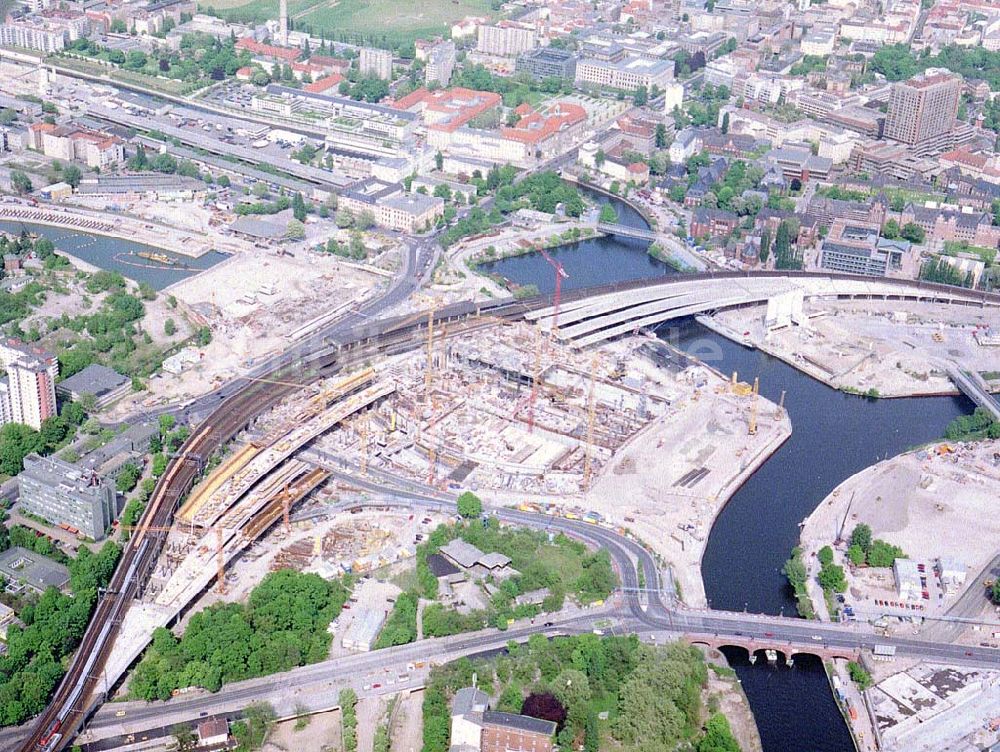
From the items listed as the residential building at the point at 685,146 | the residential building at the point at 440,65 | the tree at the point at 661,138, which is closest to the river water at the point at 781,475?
the residential building at the point at 685,146

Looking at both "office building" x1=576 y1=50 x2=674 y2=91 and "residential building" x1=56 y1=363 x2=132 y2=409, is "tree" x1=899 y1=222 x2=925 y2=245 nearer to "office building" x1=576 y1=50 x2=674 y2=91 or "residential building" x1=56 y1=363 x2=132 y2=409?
"office building" x1=576 y1=50 x2=674 y2=91

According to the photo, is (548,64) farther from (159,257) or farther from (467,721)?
(467,721)

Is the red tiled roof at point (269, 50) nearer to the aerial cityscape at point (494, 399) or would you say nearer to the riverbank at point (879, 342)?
the aerial cityscape at point (494, 399)

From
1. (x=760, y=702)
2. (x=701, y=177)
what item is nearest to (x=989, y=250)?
(x=701, y=177)

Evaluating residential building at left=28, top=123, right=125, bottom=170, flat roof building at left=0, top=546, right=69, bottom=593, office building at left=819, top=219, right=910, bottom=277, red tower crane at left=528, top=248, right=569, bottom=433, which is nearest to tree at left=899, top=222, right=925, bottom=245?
office building at left=819, top=219, right=910, bottom=277

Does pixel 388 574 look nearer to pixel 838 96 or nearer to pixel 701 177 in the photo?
pixel 701 177

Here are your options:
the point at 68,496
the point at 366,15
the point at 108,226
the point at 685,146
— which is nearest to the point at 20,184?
the point at 108,226

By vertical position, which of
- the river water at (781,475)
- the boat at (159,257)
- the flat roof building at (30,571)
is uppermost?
the boat at (159,257)
